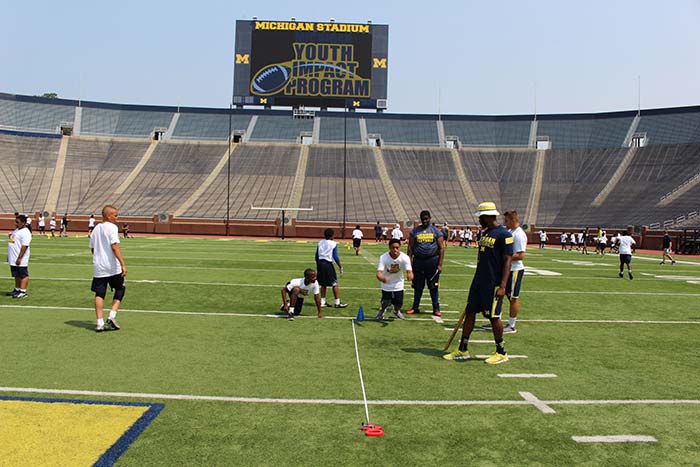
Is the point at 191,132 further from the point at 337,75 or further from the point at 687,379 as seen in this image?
the point at 687,379

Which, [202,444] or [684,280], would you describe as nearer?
[202,444]

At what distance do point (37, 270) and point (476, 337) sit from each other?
13079 mm

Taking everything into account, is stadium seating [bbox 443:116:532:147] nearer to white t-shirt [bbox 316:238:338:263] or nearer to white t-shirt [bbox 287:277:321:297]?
white t-shirt [bbox 316:238:338:263]

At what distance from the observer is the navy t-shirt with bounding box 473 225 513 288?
6.61 m

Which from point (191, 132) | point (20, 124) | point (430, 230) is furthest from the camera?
point (191, 132)

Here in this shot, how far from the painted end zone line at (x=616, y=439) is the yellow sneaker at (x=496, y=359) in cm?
221

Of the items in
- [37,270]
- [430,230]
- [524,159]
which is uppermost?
[524,159]

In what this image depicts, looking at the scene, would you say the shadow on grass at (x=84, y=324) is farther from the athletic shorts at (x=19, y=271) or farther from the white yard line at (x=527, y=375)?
the white yard line at (x=527, y=375)

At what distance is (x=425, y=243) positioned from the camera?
1004cm

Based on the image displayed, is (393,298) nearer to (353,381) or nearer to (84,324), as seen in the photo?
(353,381)

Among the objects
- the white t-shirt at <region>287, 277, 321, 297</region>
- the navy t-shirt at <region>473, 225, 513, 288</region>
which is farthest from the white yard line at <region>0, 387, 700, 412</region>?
the white t-shirt at <region>287, 277, 321, 297</region>

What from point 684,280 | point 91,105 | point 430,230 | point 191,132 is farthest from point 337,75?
point 430,230

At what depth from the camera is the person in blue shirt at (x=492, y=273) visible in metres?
6.61

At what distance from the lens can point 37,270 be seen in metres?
15.7
